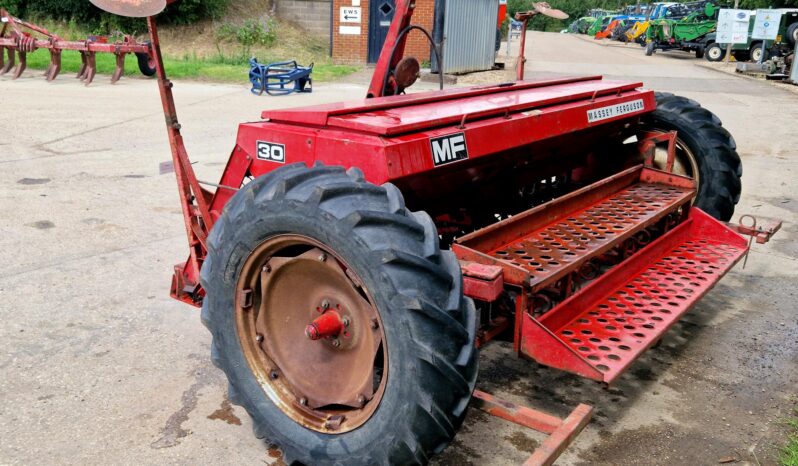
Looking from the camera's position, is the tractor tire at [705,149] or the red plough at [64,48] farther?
the red plough at [64,48]

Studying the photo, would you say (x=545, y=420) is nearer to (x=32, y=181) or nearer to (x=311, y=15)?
(x=32, y=181)

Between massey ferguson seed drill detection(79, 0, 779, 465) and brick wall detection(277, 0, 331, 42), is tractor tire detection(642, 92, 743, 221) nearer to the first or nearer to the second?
massey ferguson seed drill detection(79, 0, 779, 465)

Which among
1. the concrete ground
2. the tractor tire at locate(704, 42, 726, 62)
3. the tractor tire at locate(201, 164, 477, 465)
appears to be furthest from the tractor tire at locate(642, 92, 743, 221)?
the tractor tire at locate(704, 42, 726, 62)

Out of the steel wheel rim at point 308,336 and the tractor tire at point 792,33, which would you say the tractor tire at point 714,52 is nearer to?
the tractor tire at point 792,33

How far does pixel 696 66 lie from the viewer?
24688 millimetres

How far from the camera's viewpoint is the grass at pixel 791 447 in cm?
292

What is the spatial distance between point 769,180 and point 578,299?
581cm

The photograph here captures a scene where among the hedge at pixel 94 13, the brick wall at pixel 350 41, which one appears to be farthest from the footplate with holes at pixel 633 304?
the hedge at pixel 94 13

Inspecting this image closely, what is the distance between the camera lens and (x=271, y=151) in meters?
3.19

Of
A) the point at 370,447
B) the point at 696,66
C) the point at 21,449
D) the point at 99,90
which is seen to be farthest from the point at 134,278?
the point at 696,66

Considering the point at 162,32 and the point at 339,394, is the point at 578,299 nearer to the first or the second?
the point at 339,394

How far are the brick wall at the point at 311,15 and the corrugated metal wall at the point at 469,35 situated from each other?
5.95 metres

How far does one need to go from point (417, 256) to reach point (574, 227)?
1.82 metres

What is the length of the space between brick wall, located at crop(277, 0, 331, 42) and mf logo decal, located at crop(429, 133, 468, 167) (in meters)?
21.1
